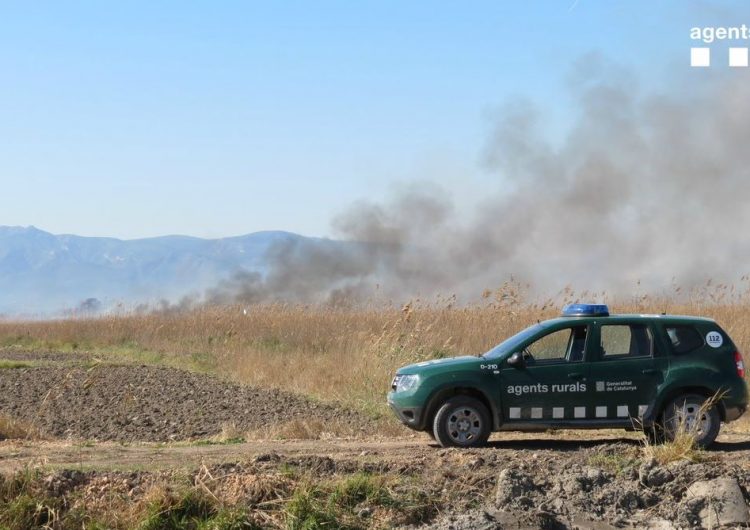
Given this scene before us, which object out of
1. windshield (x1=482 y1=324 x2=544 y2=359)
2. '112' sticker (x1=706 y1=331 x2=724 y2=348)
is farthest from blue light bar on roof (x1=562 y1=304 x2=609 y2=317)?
'112' sticker (x1=706 y1=331 x2=724 y2=348)

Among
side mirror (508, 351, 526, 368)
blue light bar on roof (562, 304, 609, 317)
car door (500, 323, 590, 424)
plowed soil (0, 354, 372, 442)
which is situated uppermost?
blue light bar on roof (562, 304, 609, 317)

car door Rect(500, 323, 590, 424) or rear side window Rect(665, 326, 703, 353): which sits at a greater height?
rear side window Rect(665, 326, 703, 353)

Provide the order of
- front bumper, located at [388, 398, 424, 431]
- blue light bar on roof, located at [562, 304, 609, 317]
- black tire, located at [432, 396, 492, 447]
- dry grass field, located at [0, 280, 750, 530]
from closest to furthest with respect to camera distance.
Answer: dry grass field, located at [0, 280, 750, 530], black tire, located at [432, 396, 492, 447], front bumper, located at [388, 398, 424, 431], blue light bar on roof, located at [562, 304, 609, 317]

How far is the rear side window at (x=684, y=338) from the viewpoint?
1421 centimetres

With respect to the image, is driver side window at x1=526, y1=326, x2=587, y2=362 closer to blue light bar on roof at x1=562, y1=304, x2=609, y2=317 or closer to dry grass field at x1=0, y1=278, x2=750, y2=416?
blue light bar on roof at x1=562, y1=304, x2=609, y2=317

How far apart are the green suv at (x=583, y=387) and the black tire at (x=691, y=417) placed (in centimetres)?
1

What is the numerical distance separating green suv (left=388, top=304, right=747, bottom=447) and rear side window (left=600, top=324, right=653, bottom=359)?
0.01 metres

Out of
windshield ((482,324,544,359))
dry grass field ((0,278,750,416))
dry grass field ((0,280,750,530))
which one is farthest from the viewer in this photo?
dry grass field ((0,278,750,416))

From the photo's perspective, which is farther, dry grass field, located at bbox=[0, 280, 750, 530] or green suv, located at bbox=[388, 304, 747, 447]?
green suv, located at bbox=[388, 304, 747, 447]

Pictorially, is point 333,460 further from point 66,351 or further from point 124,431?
point 66,351

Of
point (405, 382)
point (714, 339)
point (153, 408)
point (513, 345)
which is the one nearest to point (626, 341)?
point (714, 339)

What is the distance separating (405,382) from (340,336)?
1464 centimetres

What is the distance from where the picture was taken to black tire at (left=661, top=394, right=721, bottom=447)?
13.8m

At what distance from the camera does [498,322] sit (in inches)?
1024
